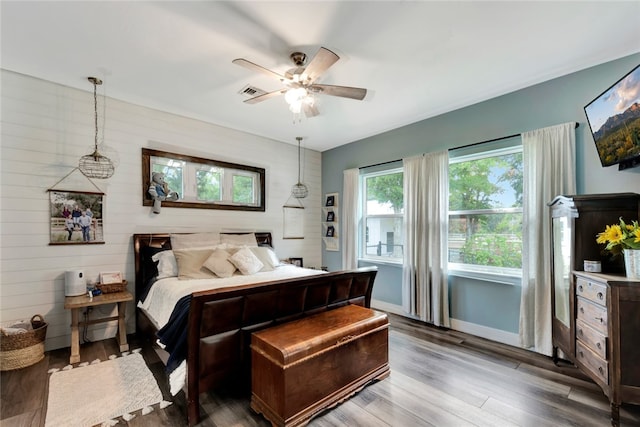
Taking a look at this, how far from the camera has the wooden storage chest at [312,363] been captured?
73.0 inches

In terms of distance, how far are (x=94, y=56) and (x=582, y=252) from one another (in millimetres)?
4825

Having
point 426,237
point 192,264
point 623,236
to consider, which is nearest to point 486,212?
point 426,237

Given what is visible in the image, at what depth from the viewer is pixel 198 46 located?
2.45 meters

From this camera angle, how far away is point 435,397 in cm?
227

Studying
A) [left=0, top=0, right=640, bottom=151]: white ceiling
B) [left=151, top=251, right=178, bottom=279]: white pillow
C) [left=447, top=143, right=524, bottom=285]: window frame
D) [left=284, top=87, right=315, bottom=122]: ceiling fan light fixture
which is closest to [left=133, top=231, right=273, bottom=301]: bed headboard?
[left=151, top=251, right=178, bottom=279]: white pillow

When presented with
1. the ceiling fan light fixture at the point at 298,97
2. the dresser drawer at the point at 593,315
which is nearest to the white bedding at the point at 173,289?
the ceiling fan light fixture at the point at 298,97

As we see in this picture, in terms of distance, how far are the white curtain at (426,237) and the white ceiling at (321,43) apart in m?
0.97

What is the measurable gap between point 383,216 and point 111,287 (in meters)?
3.93

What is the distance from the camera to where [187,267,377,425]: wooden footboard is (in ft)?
6.32

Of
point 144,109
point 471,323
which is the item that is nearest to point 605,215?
point 471,323

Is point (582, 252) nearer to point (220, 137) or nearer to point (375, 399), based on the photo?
point (375, 399)

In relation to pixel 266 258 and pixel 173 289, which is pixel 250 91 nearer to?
pixel 266 258

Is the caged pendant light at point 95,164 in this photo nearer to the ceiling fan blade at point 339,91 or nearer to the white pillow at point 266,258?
the white pillow at point 266,258

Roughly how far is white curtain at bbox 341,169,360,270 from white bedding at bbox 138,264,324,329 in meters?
1.81
